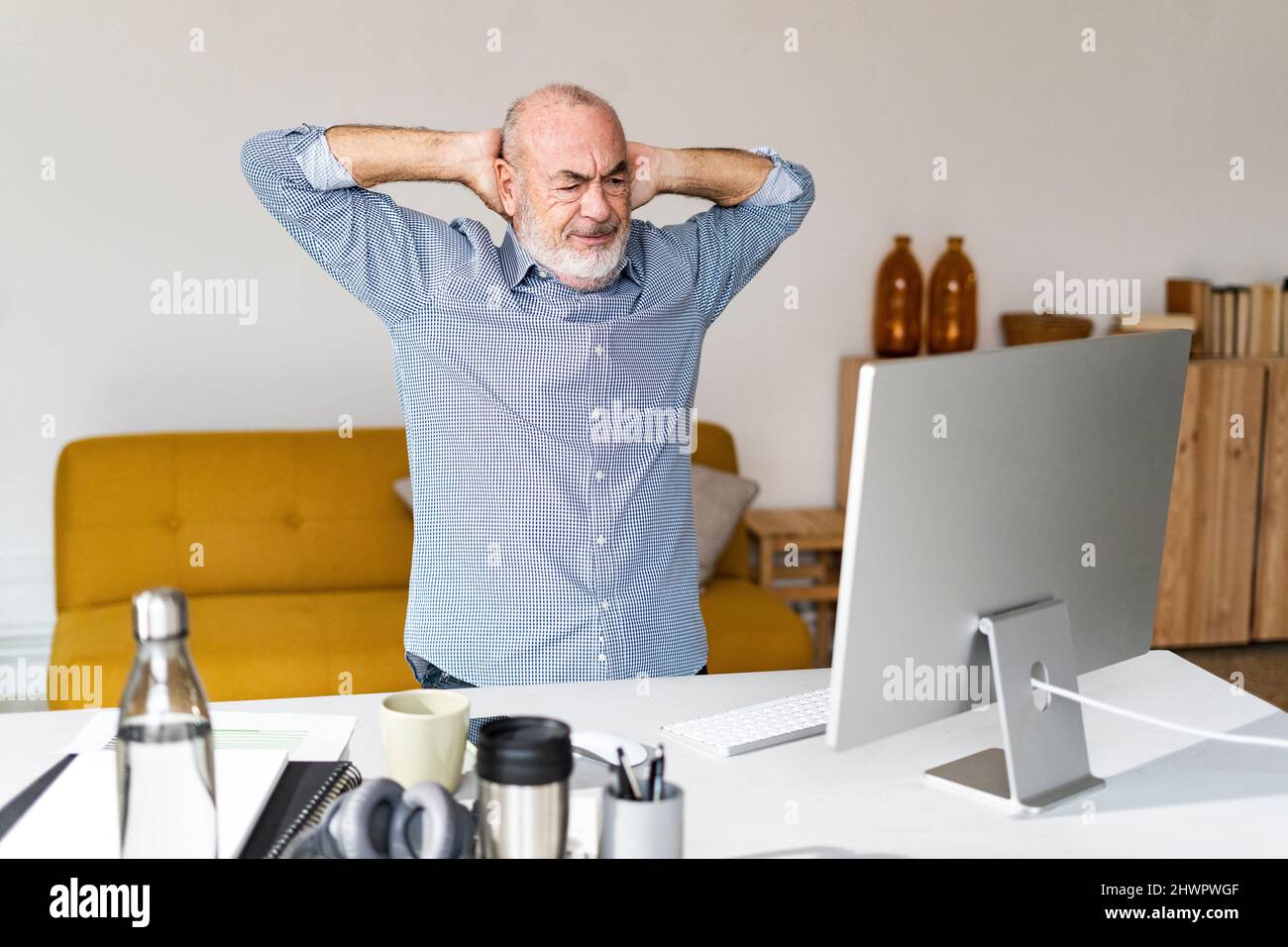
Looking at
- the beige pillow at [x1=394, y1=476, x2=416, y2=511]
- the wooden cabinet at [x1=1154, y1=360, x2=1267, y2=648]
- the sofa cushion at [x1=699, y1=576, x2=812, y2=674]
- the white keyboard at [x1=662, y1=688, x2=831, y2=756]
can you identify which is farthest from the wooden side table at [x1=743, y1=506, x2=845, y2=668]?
the white keyboard at [x1=662, y1=688, x2=831, y2=756]

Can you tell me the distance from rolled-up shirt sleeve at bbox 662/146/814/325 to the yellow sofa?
43.4 inches

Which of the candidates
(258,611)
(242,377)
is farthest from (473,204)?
(258,611)

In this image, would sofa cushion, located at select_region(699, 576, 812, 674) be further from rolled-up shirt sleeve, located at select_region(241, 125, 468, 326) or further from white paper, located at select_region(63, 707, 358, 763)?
white paper, located at select_region(63, 707, 358, 763)

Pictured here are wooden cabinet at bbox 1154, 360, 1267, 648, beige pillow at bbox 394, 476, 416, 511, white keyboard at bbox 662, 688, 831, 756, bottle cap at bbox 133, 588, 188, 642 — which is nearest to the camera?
bottle cap at bbox 133, 588, 188, 642

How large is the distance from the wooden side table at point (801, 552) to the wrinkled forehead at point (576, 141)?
1814 mm

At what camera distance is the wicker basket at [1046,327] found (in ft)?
13.8

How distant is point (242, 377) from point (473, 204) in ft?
2.73

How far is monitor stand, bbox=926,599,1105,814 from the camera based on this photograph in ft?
4.52

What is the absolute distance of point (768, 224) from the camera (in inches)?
97.6

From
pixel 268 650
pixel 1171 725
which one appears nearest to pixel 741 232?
pixel 1171 725

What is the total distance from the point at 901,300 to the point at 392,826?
11.0ft

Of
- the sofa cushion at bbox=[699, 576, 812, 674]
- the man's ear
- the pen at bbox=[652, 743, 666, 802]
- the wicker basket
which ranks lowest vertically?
the sofa cushion at bbox=[699, 576, 812, 674]

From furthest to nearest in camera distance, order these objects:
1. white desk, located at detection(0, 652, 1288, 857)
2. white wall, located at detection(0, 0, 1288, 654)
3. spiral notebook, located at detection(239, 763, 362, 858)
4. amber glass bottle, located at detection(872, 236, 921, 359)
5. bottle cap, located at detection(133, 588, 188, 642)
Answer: amber glass bottle, located at detection(872, 236, 921, 359)
white wall, located at detection(0, 0, 1288, 654)
white desk, located at detection(0, 652, 1288, 857)
spiral notebook, located at detection(239, 763, 362, 858)
bottle cap, located at detection(133, 588, 188, 642)

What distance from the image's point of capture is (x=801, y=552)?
161 inches
